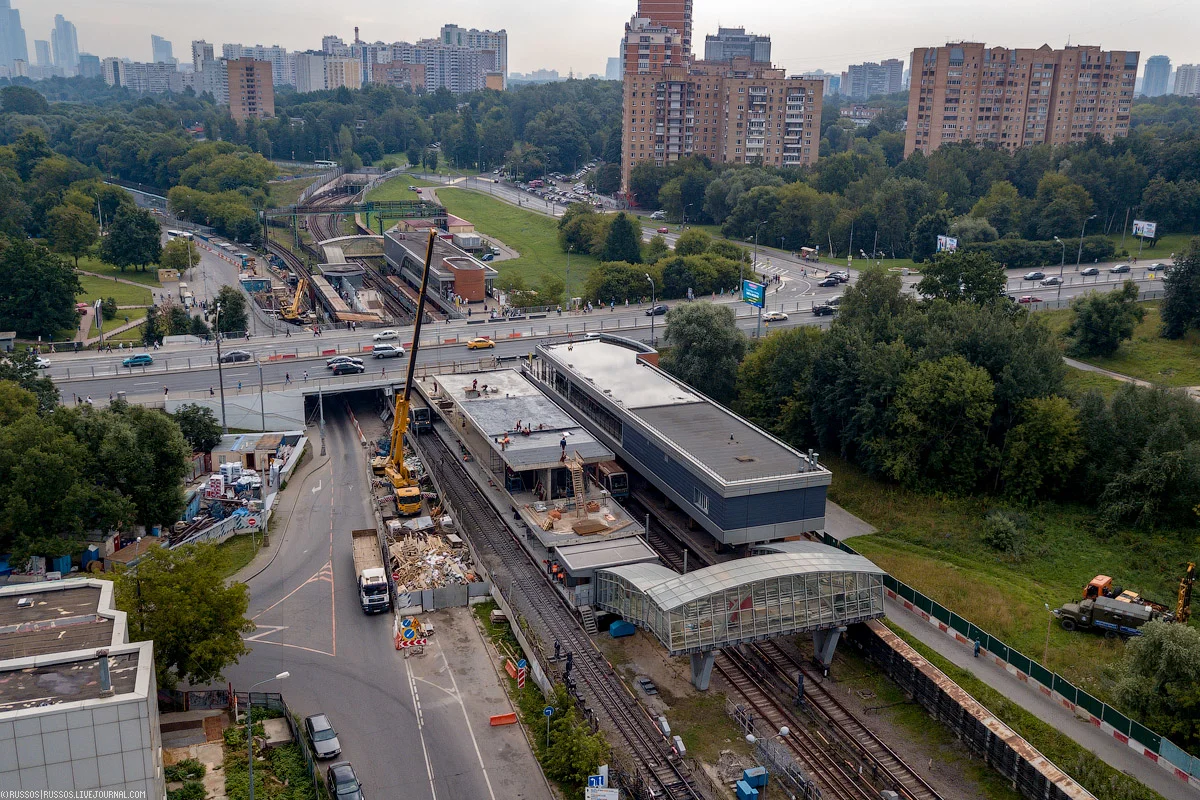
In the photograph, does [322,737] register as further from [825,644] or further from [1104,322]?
[1104,322]

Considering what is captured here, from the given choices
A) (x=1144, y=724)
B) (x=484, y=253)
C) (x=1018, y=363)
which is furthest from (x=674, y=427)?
(x=484, y=253)

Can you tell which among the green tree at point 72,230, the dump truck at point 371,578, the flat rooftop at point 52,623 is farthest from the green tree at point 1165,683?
the green tree at point 72,230

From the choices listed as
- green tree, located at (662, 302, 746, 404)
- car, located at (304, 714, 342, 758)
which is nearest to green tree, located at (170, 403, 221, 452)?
car, located at (304, 714, 342, 758)

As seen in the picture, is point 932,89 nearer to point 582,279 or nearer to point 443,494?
point 582,279

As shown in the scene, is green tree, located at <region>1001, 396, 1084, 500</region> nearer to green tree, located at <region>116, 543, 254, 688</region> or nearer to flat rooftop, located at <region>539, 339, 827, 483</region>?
flat rooftop, located at <region>539, 339, 827, 483</region>

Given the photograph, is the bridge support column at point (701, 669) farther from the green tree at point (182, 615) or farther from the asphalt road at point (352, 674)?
the green tree at point (182, 615)

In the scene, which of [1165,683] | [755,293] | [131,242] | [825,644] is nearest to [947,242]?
[755,293]
